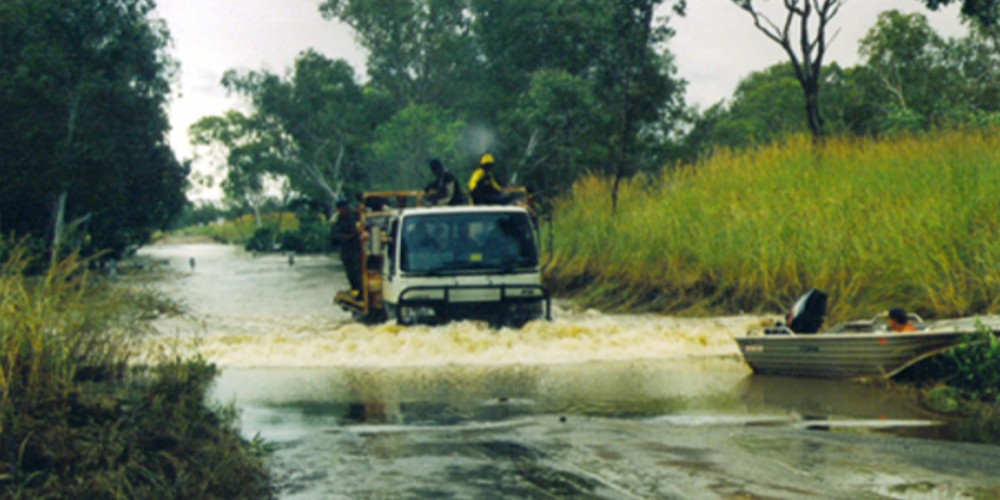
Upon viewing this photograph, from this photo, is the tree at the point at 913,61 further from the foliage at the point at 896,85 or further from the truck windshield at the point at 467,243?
the truck windshield at the point at 467,243

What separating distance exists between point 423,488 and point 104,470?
188 centimetres

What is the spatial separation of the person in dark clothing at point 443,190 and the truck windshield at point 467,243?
48.2 inches

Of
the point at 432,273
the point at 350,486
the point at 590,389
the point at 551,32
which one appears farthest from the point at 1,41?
the point at 350,486

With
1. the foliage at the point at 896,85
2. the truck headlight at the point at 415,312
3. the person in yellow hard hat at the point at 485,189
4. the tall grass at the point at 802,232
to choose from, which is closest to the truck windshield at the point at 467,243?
the truck headlight at the point at 415,312

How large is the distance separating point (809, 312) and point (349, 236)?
9.12m

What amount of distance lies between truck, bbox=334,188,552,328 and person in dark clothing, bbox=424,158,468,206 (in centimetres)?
99

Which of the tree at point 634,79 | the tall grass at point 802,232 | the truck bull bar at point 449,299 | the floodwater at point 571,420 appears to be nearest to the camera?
the floodwater at point 571,420

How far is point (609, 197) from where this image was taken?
25.8m

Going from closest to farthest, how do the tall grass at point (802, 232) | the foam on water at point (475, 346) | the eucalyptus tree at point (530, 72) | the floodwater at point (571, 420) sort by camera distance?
the floodwater at point (571, 420)
the tall grass at point (802, 232)
the foam on water at point (475, 346)
the eucalyptus tree at point (530, 72)

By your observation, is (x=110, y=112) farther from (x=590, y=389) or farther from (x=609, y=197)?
(x=590, y=389)

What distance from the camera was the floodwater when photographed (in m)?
7.70

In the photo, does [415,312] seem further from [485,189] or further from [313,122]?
[313,122]

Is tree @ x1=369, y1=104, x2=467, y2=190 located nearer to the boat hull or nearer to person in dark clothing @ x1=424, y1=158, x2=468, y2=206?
person in dark clothing @ x1=424, y1=158, x2=468, y2=206

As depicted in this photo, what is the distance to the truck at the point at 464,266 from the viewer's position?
16031 mm
